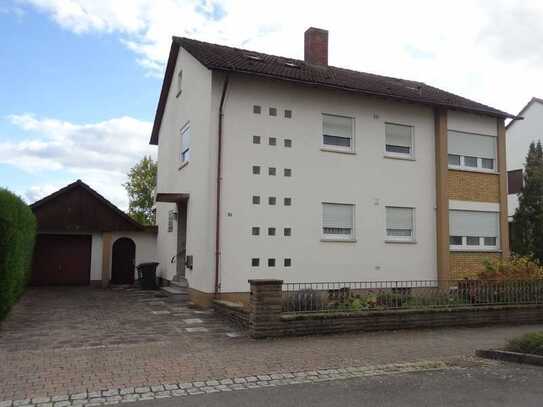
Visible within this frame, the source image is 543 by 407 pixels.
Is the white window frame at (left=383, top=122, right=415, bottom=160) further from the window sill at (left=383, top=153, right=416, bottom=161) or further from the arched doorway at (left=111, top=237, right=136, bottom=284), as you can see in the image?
the arched doorway at (left=111, top=237, right=136, bottom=284)

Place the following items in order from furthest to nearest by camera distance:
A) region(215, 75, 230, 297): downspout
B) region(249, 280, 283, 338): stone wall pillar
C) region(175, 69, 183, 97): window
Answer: region(175, 69, 183, 97): window < region(215, 75, 230, 297): downspout < region(249, 280, 283, 338): stone wall pillar

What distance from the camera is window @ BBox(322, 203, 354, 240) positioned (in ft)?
51.6

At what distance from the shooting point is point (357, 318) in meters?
10.6

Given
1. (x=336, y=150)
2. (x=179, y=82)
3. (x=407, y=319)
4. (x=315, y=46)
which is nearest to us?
(x=407, y=319)

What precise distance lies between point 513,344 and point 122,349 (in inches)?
266

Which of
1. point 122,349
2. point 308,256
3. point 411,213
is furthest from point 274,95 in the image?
point 122,349

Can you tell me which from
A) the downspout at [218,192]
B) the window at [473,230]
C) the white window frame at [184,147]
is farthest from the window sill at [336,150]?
the white window frame at [184,147]

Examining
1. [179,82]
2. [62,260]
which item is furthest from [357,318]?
[62,260]

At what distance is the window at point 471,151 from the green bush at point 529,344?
395 inches

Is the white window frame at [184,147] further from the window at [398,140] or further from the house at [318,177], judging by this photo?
the window at [398,140]

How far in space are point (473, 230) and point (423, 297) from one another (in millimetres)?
7168

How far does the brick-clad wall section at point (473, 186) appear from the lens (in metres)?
17.6

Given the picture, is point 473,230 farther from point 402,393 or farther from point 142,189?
point 142,189

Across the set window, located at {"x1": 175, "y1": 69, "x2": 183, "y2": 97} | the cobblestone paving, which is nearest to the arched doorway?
window, located at {"x1": 175, "y1": 69, "x2": 183, "y2": 97}
